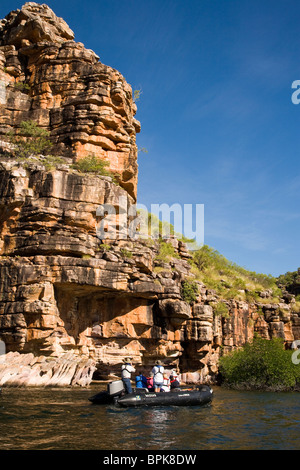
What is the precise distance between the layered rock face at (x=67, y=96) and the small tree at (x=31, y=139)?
832 millimetres

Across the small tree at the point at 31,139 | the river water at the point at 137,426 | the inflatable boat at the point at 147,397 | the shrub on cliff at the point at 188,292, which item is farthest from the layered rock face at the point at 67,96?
the river water at the point at 137,426

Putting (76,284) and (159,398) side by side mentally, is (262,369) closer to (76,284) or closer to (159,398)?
(76,284)

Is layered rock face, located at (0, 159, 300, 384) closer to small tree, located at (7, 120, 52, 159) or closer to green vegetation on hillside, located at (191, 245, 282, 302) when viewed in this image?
small tree, located at (7, 120, 52, 159)

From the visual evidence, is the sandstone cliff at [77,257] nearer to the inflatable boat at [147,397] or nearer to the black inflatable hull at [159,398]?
the black inflatable hull at [159,398]

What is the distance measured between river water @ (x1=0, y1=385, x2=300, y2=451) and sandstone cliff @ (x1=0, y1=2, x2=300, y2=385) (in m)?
6.86

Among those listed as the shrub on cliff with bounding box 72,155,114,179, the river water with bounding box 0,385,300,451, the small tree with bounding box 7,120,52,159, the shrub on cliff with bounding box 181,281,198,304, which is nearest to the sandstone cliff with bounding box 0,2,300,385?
the shrub on cliff with bounding box 181,281,198,304

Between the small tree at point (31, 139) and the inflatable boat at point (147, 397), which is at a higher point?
the small tree at point (31, 139)

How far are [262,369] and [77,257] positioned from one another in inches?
772

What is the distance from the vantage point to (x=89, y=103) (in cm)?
3853

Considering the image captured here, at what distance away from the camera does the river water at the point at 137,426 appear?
1228 centimetres

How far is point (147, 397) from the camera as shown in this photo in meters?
19.4
